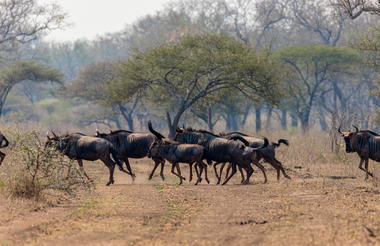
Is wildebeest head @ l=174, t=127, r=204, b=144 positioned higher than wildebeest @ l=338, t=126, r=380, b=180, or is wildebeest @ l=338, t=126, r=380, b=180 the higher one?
wildebeest head @ l=174, t=127, r=204, b=144

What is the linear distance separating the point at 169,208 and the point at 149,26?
59695 millimetres

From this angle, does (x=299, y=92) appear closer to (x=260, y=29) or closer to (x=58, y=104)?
(x=260, y=29)

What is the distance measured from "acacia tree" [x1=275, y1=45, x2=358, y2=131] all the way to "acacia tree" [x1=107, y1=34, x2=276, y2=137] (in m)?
12.3

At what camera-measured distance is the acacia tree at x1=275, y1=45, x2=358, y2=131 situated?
3831 cm


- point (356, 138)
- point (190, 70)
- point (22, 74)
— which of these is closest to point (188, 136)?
point (356, 138)

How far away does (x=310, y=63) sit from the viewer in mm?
39812

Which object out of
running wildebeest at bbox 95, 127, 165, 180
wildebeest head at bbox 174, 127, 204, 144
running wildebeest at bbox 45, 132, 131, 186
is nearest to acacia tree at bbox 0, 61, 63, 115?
running wildebeest at bbox 95, 127, 165, 180

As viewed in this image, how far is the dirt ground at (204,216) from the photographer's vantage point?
7648mm

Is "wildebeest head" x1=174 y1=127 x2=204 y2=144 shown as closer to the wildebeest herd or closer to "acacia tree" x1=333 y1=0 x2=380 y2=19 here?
the wildebeest herd

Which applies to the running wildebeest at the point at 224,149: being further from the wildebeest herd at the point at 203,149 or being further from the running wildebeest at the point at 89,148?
the running wildebeest at the point at 89,148

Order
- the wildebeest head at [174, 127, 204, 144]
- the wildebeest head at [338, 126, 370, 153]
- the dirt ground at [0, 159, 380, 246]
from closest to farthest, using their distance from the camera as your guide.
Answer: the dirt ground at [0, 159, 380, 246], the wildebeest head at [338, 126, 370, 153], the wildebeest head at [174, 127, 204, 144]

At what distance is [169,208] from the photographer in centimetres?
1033

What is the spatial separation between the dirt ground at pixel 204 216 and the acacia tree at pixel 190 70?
11785mm

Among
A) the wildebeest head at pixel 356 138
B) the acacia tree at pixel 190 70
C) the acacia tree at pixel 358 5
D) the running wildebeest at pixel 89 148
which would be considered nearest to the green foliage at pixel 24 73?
the acacia tree at pixel 190 70
